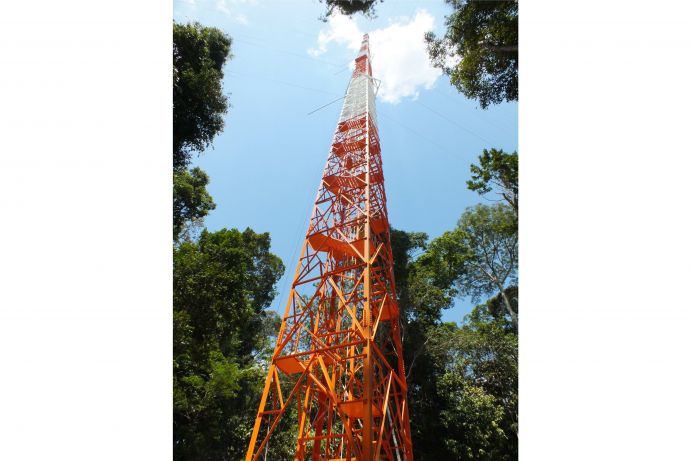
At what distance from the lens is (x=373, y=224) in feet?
32.5

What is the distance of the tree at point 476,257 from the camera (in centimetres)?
1144

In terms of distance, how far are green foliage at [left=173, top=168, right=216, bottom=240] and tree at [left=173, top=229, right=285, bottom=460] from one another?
2.07 m

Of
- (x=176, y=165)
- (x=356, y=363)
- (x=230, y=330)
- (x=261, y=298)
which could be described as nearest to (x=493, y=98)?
(x=356, y=363)

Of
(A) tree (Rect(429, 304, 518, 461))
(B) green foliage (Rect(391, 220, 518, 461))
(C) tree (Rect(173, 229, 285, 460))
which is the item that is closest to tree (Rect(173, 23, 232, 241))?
(C) tree (Rect(173, 229, 285, 460))

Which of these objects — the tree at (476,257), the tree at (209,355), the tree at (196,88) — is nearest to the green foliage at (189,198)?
the tree at (209,355)

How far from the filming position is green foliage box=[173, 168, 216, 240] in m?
13.6

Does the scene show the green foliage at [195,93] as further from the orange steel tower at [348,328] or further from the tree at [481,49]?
the tree at [481,49]

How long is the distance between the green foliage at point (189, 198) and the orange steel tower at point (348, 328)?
20.2 feet

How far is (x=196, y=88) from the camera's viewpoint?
8.55 m

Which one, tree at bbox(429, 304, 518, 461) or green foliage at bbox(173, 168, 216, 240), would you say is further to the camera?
green foliage at bbox(173, 168, 216, 240)

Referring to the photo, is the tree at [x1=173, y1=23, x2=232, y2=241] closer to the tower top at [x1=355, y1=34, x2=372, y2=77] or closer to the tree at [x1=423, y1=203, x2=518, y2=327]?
the tower top at [x1=355, y1=34, x2=372, y2=77]
